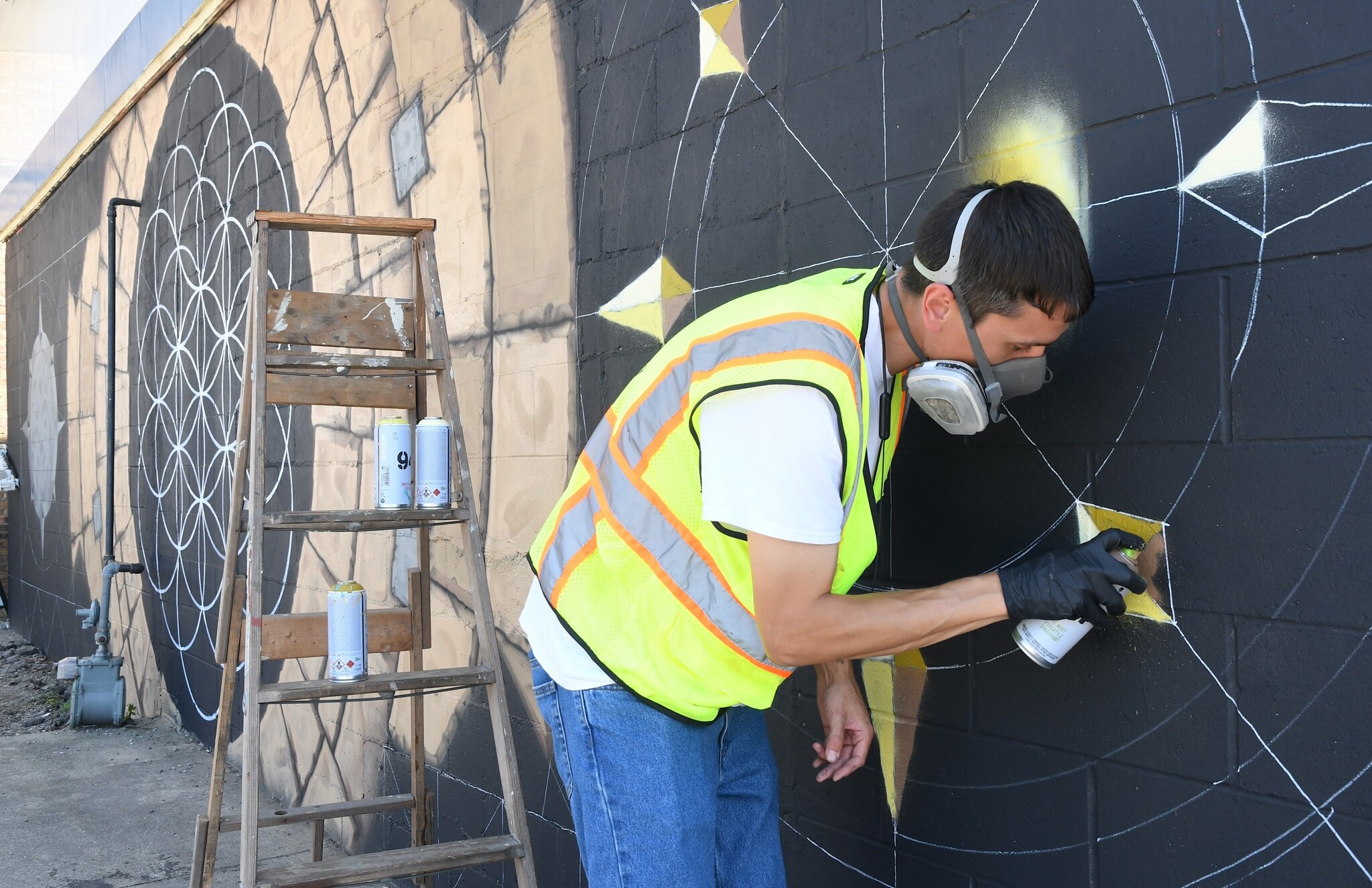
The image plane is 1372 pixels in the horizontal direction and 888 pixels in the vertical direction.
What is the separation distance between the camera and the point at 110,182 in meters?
7.57

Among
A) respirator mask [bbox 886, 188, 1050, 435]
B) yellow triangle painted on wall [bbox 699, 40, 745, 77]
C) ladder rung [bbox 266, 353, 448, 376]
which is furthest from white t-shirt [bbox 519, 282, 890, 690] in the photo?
ladder rung [bbox 266, 353, 448, 376]

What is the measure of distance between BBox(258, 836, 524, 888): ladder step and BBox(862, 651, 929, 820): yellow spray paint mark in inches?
35.9

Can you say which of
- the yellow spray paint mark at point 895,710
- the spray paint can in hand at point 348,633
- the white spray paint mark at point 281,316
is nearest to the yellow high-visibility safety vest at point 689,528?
the yellow spray paint mark at point 895,710

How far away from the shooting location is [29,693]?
304 inches

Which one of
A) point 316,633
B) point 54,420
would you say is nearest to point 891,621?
point 316,633

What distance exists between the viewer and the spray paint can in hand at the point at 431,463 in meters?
2.86

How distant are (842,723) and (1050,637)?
1.84ft

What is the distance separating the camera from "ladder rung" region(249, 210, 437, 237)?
2.91 m

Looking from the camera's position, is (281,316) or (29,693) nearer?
(281,316)

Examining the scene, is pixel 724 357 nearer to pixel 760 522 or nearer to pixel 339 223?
pixel 760 522

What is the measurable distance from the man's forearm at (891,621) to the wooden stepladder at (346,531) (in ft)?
4.18

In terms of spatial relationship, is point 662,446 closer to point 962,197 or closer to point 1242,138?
point 962,197

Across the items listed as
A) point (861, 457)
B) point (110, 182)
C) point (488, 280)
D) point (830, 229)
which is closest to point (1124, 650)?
point (861, 457)

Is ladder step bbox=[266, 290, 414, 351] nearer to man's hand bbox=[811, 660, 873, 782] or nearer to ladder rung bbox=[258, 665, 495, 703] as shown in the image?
ladder rung bbox=[258, 665, 495, 703]
